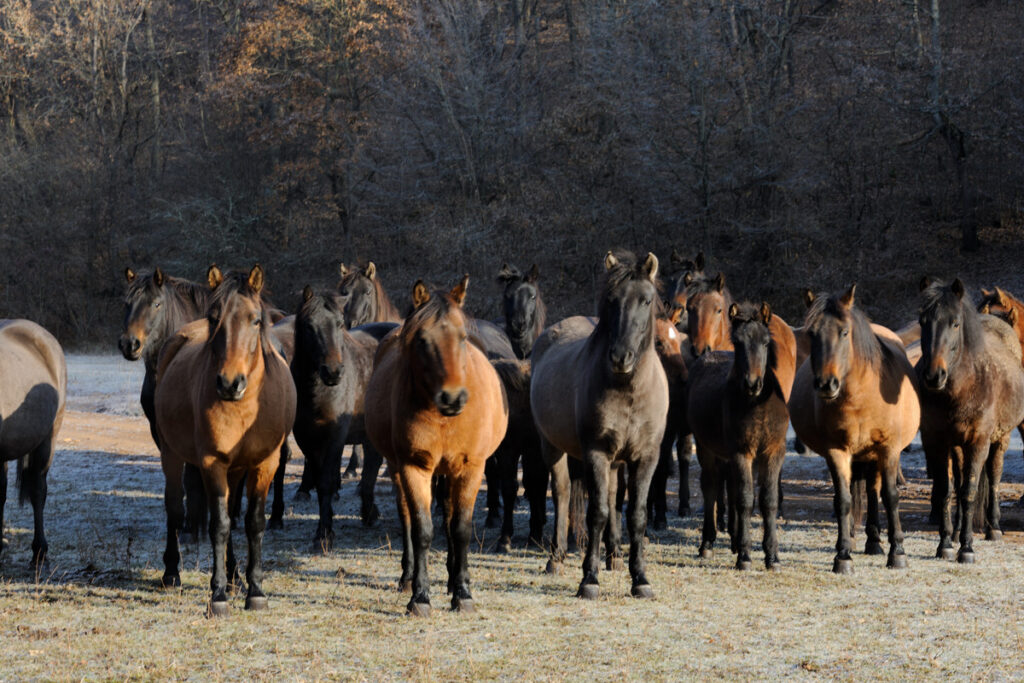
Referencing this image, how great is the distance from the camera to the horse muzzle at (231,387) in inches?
231

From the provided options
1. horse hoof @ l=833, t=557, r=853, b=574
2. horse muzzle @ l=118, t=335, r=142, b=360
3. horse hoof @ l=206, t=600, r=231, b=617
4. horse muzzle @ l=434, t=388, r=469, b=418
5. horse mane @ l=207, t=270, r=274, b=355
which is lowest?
horse hoof @ l=206, t=600, r=231, b=617

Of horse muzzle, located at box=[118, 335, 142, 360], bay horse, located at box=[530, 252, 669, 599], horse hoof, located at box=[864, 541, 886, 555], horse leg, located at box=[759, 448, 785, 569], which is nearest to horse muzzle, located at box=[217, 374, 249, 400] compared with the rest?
bay horse, located at box=[530, 252, 669, 599]

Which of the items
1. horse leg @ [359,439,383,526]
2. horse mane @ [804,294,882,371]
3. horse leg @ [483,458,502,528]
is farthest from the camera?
horse leg @ [483,458,502,528]

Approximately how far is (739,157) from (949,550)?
64.9 feet

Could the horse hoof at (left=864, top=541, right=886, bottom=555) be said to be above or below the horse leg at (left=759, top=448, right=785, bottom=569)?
below

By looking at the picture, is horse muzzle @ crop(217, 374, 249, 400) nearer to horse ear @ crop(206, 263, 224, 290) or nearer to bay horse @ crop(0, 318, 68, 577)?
horse ear @ crop(206, 263, 224, 290)

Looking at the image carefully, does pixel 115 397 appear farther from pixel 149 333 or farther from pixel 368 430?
pixel 368 430

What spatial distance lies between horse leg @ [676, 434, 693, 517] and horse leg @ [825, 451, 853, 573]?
8.13 feet

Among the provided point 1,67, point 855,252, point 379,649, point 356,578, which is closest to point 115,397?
point 356,578

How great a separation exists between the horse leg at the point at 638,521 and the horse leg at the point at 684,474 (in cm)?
307

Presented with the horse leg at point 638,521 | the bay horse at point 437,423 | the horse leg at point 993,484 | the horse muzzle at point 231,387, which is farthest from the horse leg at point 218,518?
the horse leg at point 993,484

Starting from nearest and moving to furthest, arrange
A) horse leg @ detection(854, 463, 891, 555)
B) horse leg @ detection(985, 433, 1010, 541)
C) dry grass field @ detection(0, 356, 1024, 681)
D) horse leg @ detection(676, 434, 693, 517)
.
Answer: dry grass field @ detection(0, 356, 1024, 681) < horse leg @ detection(854, 463, 891, 555) < horse leg @ detection(985, 433, 1010, 541) < horse leg @ detection(676, 434, 693, 517)

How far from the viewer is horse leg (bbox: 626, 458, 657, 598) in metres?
6.77

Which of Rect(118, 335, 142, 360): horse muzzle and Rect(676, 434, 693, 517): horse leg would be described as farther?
Rect(676, 434, 693, 517): horse leg
